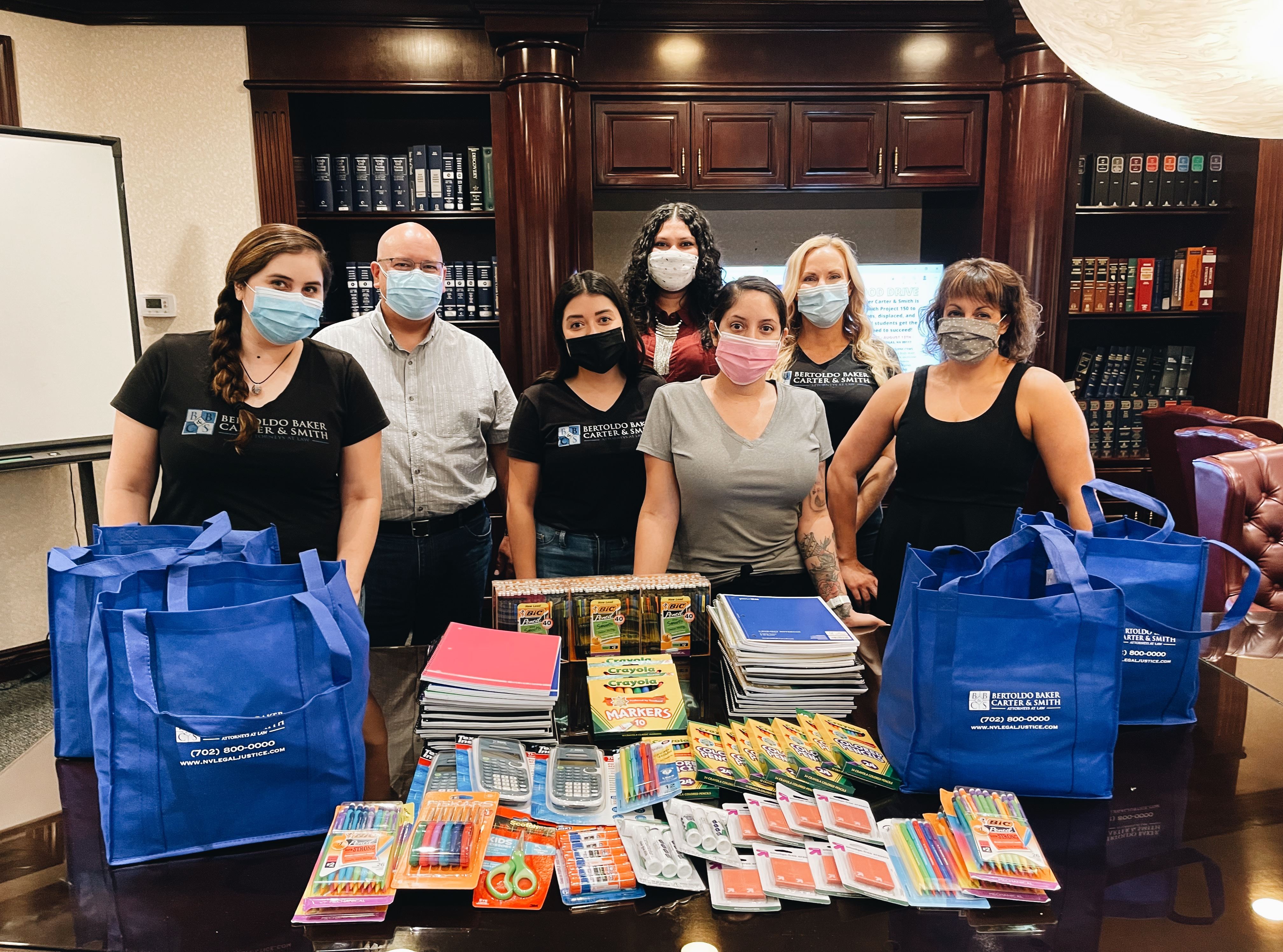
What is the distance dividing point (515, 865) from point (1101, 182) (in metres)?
4.17

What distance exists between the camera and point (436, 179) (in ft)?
12.2

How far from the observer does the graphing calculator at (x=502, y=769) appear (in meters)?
1.02

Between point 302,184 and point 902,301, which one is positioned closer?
point 302,184

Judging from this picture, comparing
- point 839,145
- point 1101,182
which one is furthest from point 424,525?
point 1101,182

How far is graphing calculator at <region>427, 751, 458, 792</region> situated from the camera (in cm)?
105

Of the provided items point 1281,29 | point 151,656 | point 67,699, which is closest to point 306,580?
point 151,656

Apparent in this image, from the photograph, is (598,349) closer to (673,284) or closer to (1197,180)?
(673,284)

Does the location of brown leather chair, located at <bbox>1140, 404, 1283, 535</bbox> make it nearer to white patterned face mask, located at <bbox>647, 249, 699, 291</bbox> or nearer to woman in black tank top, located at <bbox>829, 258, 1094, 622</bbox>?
woman in black tank top, located at <bbox>829, 258, 1094, 622</bbox>

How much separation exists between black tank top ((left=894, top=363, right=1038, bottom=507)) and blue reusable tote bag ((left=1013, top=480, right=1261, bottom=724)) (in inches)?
26.1

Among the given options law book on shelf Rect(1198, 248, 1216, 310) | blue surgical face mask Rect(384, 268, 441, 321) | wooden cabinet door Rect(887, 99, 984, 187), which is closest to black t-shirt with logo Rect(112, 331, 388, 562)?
blue surgical face mask Rect(384, 268, 441, 321)

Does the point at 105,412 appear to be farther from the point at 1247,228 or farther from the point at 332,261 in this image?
the point at 1247,228

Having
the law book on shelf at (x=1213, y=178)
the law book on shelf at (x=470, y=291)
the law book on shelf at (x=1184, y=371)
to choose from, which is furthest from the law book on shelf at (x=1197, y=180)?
the law book on shelf at (x=470, y=291)

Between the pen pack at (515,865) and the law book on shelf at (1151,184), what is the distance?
4196 millimetres

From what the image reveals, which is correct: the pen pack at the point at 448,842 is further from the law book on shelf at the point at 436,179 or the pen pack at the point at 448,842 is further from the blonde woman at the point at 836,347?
the law book on shelf at the point at 436,179
